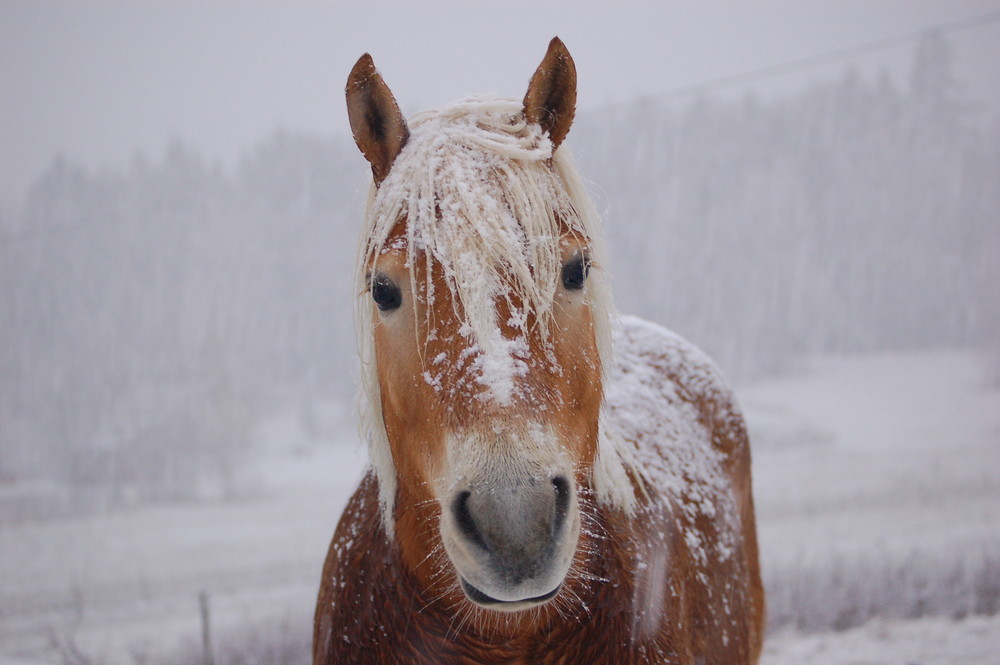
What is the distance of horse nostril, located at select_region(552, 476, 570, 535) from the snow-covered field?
4.94 m

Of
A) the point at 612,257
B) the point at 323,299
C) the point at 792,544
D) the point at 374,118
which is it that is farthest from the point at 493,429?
the point at 323,299

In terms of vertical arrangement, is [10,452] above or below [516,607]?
below

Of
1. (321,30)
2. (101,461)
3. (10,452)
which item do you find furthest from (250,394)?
(321,30)

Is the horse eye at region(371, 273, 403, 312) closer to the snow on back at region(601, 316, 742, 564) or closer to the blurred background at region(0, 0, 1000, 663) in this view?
the snow on back at region(601, 316, 742, 564)

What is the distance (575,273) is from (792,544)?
779 centimetres

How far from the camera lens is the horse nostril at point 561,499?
1.14 meters

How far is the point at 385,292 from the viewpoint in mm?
1459

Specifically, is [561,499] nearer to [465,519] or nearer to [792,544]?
[465,519]

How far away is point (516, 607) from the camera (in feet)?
3.77

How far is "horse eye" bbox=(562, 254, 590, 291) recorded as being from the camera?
4.84ft

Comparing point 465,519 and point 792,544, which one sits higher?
point 465,519

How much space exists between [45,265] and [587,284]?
2121cm

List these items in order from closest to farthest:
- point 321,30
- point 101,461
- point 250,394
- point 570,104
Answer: point 570,104, point 101,461, point 250,394, point 321,30

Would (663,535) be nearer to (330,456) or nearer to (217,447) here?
(330,456)
